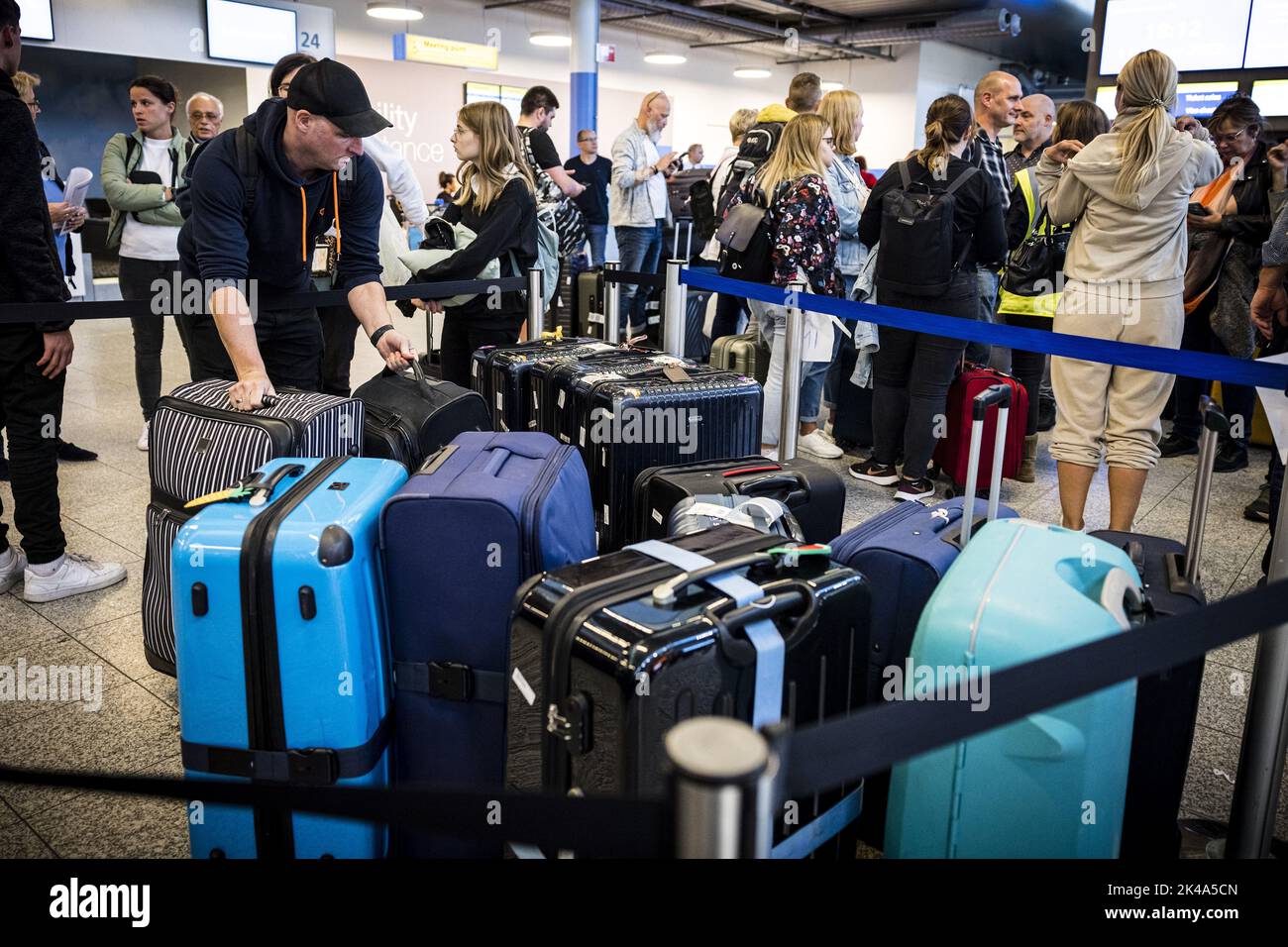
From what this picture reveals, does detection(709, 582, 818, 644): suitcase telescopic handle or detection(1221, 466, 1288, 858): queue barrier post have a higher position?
detection(709, 582, 818, 644): suitcase telescopic handle

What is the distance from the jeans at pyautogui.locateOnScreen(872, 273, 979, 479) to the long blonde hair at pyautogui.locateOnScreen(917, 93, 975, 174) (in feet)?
1.60

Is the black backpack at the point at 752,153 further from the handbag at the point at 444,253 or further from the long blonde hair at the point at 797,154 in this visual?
the handbag at the point at 444,253

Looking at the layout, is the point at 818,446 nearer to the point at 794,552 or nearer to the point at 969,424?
the point at 969,424

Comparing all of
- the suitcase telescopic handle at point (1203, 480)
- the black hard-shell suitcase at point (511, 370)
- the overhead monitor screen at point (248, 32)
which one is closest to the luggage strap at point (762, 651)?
the suitcase telescopic handle at point (1203, 480)

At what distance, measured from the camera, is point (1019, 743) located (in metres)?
1.58

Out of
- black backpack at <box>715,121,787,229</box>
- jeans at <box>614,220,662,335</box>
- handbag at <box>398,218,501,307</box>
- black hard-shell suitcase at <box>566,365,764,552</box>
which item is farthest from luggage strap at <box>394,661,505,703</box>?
jeans at <box>614,220,662,335</box>

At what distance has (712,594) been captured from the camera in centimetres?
157

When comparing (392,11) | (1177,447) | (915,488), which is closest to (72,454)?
(915,488)

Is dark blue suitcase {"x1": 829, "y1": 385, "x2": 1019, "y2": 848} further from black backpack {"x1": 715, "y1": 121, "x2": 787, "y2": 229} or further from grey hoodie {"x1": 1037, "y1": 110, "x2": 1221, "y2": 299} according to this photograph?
black backpack {"x1": 715, "y1": 121, "x2": 787, "y2": 229}

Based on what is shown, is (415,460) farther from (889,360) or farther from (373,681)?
(889,360)

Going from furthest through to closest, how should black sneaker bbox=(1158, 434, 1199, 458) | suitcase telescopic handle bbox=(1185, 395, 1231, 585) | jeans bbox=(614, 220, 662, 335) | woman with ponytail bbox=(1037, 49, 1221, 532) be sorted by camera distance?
jeans bbox=(614, 220, 662, 335) → black sneaker bbox=(1158, 434, 1199, 458) → woman with ponytail bbox=(1037, 49, 1221, 532) → suitcase telescopic handle bbox=(1185, 395, 1231, 585)

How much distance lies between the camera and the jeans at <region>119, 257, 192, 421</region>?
4707 millimetres
